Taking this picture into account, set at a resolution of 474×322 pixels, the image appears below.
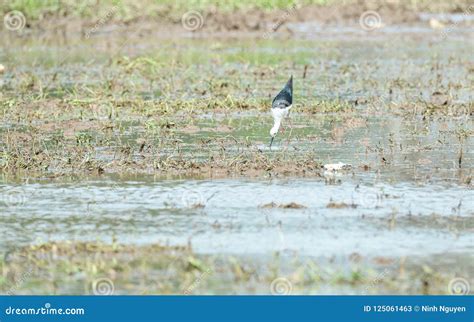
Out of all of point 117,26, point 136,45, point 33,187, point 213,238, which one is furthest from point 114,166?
point 117,26

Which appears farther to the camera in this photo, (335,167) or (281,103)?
(281,103)

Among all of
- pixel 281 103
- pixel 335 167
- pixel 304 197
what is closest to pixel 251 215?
pixel 304 197

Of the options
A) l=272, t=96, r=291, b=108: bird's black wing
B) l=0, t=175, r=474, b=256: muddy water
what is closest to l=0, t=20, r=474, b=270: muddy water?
l=0, t=175, r=474, b=256: muddy water

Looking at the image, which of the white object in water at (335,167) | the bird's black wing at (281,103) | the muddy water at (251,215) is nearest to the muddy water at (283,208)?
the muddy water at (251,215)

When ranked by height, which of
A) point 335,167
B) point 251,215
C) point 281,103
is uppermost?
point 281,103

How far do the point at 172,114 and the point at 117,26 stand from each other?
11126 millimetres

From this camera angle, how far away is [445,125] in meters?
14.0

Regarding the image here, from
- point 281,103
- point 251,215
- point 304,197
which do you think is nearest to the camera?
point 251,215

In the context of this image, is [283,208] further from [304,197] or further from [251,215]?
[304,197]

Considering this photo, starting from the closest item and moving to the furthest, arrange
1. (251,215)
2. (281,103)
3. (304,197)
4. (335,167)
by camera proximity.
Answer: (251,215), (304,197), (335,167), (281,103)

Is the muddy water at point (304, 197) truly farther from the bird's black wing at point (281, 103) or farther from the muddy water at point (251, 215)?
the bird's black wing at point (281, 103)

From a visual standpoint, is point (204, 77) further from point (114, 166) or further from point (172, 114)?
point (114, 166)

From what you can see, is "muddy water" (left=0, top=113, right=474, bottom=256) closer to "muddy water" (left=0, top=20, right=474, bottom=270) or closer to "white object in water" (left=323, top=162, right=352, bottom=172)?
"muddy water" (left=0, top=20, right=474, bottom=270)
